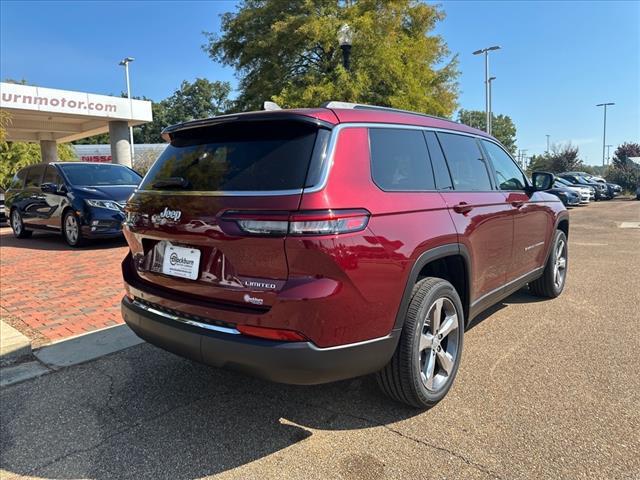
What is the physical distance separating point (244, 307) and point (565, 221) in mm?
4784

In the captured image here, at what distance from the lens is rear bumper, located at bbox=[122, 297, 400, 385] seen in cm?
242

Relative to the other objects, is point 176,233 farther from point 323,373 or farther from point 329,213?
point 323,373

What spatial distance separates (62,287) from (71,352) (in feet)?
8.16

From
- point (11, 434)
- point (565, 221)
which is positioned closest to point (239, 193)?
point (11, 434)

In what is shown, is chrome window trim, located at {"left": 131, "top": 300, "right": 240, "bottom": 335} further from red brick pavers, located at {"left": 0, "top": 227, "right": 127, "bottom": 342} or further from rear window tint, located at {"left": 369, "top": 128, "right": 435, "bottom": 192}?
red brick pavers, located at {"left": 0, "top": 227, "right": 127, "bottom": 342}

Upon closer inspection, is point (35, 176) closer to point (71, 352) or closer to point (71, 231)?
point (71, 231)

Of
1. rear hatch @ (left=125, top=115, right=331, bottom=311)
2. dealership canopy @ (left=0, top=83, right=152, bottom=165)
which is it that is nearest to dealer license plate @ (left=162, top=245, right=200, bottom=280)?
rear hatch @ (left=125, top=115, right=331, bottom=311)

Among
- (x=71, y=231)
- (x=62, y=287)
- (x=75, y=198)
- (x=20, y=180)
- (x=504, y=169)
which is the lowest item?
(x=62, y=287)

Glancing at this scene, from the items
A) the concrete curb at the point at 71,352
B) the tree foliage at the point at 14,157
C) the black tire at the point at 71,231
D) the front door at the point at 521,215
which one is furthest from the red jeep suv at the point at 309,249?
the tree foliage at the point at 14,157

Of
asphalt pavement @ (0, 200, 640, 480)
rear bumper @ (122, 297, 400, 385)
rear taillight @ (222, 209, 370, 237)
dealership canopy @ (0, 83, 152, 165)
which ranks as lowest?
asphalt pavement @ (0, 200, 640, 480)

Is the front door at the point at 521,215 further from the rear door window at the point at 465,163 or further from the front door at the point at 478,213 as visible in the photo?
the rear door window at the point at 465,163

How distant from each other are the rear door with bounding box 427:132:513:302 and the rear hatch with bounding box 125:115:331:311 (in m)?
1.25

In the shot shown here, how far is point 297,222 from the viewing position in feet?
7.80

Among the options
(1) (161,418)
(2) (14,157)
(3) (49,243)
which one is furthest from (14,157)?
(1) (161,418)
